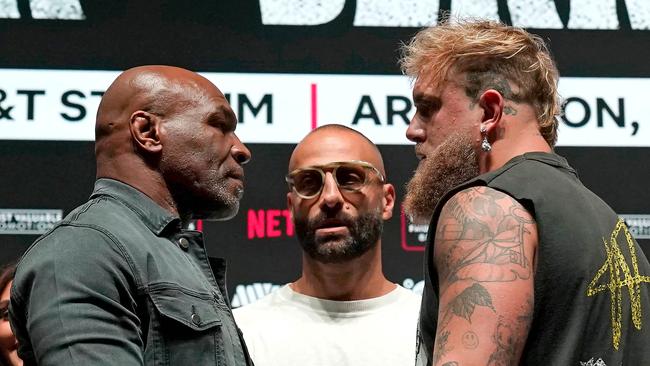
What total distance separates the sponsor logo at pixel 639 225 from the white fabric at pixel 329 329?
0.78 meters

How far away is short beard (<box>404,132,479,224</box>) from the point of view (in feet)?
5.24

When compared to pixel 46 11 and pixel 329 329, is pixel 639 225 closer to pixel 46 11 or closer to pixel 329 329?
pixel 329 329

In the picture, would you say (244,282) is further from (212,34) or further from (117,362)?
(117,362)

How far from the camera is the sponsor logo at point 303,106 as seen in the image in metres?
2.93

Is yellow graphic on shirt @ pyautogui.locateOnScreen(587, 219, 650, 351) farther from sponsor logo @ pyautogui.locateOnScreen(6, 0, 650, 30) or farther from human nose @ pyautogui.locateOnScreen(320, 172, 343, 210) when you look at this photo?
sponsor logo @ pyautogui.locateOnScreen(6, 0, 650, 30)

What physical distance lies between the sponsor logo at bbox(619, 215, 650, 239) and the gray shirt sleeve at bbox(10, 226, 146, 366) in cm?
192

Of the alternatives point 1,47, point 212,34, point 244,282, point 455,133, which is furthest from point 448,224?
point 1,47

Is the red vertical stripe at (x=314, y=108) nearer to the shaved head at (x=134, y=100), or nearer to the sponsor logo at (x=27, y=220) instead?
the sponsor logo at (x=27, y=220)

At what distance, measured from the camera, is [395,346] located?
8.09 feet

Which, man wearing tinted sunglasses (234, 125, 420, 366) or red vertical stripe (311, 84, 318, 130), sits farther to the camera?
red vertical stripe (311, 84, 318, 130)

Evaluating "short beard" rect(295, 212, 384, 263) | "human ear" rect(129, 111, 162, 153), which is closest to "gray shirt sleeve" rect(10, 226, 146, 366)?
"human ear" rect(129, 111, 162, 153)

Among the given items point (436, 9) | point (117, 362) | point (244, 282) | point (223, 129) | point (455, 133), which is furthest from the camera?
point (436, 9)

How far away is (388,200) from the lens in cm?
276

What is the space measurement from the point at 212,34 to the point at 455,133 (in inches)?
61.0
